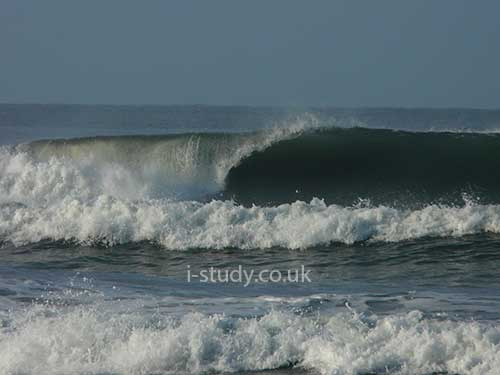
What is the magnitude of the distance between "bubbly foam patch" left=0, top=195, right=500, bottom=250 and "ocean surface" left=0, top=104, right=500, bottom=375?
3 cm

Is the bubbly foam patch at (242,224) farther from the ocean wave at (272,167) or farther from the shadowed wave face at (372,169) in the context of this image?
the shadowed wave face at (372,169)

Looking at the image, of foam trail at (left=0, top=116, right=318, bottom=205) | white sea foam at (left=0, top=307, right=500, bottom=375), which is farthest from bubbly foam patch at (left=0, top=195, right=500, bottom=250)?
white sea foam at (left=0, top=307, right=500, bottom=375)

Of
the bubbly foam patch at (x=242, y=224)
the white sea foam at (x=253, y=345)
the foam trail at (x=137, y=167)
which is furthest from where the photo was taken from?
the foam trail at (x=137, y=167)

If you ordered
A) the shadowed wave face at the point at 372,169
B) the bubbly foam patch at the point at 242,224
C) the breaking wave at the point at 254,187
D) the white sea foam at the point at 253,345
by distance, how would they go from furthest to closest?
the shadowed wave face at the point at 372,169
the breaking wave at the point at 254,187
the bubbly foam patch at the point at 242,224
the white sea foam at the point at 253,345

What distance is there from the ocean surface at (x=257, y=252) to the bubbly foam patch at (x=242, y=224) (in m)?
0.03

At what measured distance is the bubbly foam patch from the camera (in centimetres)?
1320

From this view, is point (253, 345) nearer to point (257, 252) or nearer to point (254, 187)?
point (257, 252)

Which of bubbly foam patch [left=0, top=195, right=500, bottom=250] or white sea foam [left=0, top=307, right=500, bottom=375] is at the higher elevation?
bubbly foam patch [left=0, top=195, right=500, bottom=250]

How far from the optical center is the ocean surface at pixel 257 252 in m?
7.01

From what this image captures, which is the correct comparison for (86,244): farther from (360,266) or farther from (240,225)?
(360,266)

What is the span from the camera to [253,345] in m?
7.10

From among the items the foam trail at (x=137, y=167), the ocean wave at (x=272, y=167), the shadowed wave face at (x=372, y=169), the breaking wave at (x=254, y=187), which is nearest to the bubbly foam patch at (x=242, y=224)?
the breaking wave at (x=254, y=187)

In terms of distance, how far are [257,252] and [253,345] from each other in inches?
229

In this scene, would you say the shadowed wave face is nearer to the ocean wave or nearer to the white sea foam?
the ocean wave
